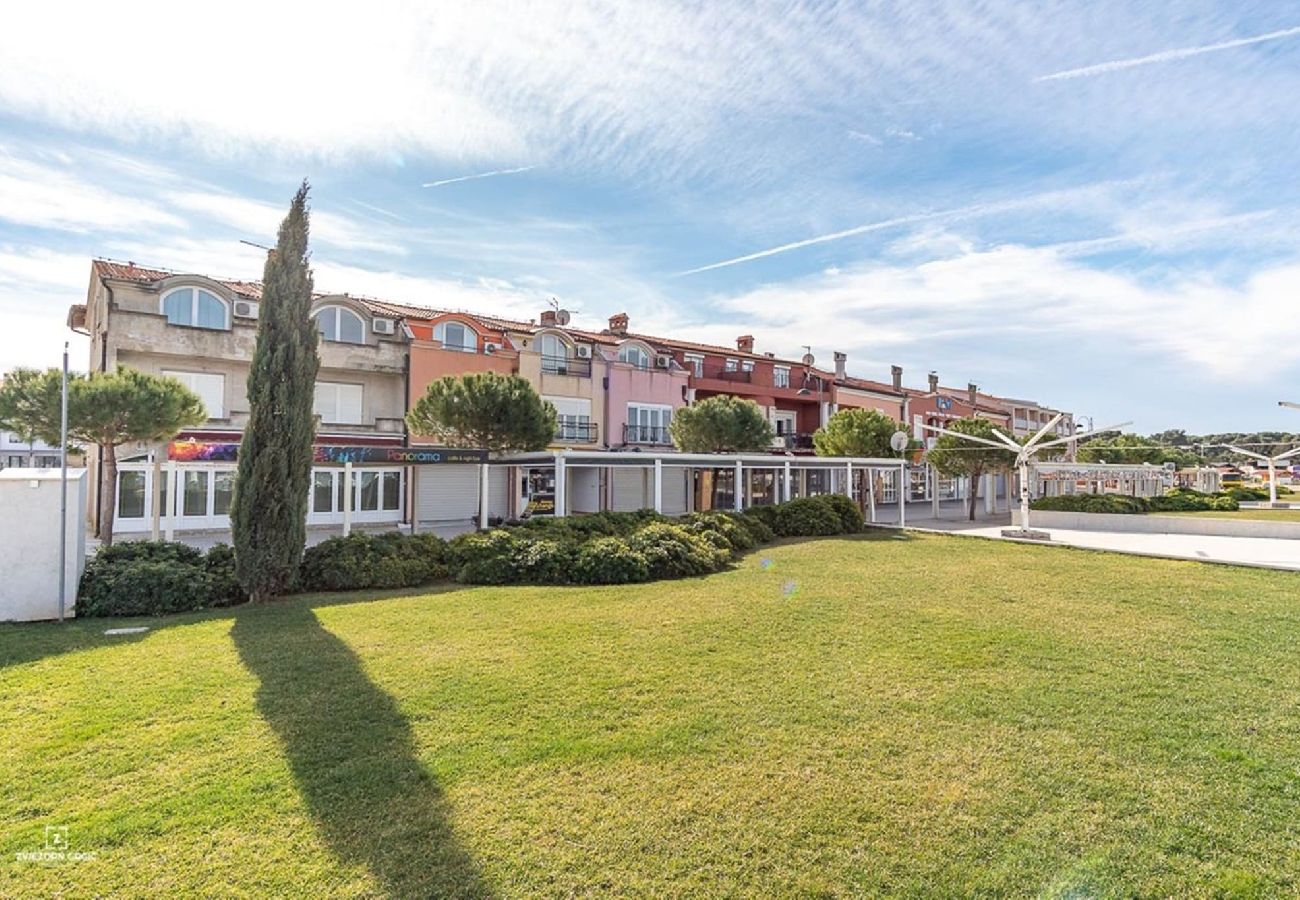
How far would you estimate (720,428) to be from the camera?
26.9m

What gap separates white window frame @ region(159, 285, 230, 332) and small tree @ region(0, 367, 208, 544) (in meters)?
6.01

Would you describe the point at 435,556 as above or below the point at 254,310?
below

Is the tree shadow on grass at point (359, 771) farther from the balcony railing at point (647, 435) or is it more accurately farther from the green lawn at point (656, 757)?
the balcony railing at point (647, 435)

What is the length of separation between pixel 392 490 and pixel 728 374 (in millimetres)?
19345

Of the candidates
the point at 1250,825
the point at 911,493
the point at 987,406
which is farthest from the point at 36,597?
the point at 987,406

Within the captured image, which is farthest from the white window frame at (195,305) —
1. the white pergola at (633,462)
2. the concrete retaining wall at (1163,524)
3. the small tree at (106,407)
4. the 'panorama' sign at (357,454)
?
the concrete retaining wall at (1163,524)

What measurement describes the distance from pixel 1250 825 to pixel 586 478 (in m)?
27.1

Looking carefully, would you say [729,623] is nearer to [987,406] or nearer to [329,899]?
[329,899]

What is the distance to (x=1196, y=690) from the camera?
6289 millimetres

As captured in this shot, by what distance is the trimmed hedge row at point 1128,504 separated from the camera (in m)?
29.2

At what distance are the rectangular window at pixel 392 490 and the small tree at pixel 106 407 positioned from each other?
8.74m

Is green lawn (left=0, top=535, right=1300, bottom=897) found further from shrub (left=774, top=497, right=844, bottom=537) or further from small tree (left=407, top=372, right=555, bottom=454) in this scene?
small tree (left=407, top=372, right=555, bottom=454)

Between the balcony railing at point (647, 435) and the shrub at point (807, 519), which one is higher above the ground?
the balcony railing at point (647, 435)

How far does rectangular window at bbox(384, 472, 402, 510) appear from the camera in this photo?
25.3m
